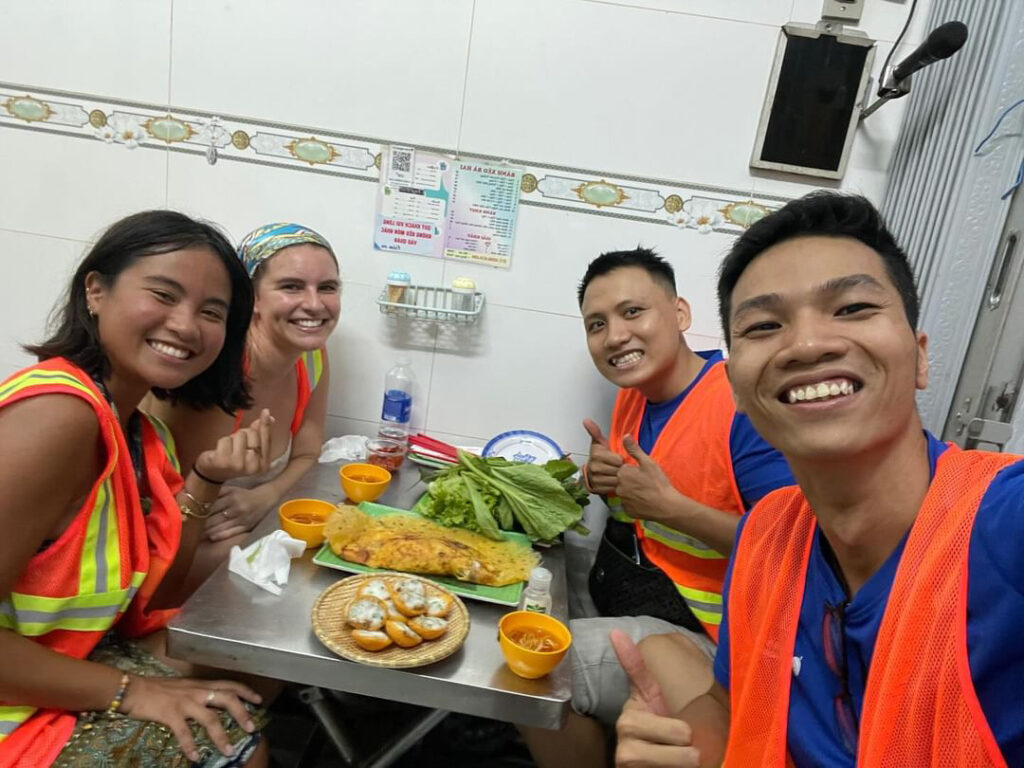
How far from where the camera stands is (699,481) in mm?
1624

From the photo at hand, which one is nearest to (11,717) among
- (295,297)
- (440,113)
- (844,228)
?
(295,297)

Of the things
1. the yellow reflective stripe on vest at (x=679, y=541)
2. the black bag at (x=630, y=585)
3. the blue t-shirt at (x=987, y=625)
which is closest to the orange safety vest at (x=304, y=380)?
the black bag at (x=630, y=585)

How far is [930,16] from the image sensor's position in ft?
6.26

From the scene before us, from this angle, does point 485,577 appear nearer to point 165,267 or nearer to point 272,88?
point 165,267

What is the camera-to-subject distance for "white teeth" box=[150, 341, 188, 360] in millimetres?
1287

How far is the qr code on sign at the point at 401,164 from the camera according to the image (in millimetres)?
2090

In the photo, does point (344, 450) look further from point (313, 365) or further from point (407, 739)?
point (407, 739)

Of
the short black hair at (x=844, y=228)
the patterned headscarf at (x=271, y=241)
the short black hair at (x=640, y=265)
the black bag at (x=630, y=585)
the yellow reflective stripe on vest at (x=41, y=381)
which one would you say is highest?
the short black hair at (x=844, y=228)

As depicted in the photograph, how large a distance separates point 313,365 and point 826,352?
173 cm

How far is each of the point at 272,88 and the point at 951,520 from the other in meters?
2.28

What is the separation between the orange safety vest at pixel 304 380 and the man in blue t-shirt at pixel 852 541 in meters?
1.44

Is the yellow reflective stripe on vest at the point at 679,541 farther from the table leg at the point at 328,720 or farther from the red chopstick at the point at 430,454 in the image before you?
the table leg at the point at 328,720

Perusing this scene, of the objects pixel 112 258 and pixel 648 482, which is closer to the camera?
pixel 112 258

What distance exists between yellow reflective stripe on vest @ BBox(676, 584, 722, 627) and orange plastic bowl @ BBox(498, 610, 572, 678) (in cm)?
59
